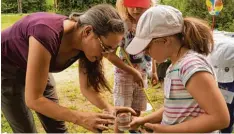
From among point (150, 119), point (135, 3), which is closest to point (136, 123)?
point (150, 119)

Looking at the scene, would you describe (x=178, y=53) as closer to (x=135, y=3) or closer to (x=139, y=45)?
(x=139, y=45)

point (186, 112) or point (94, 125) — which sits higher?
point (186, 112)

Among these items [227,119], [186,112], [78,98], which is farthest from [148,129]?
[78,98]

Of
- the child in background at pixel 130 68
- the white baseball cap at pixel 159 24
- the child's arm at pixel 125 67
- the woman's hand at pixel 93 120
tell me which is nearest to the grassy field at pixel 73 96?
the child in background at pixel 130 68

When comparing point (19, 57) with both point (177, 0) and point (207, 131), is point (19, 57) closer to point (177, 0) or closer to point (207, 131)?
point (207, 131)

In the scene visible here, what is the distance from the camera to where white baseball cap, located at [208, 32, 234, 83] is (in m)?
2.54

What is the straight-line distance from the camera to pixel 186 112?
1693mm

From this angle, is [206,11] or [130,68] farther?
[206,11]

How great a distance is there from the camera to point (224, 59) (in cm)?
255

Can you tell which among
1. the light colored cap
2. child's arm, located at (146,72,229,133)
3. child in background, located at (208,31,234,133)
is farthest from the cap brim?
the light colored cap

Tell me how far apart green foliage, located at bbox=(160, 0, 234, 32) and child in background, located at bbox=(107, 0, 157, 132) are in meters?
3.19

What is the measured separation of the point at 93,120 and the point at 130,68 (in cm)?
117

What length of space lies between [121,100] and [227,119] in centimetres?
171

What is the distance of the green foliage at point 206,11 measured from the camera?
6.21 metres
